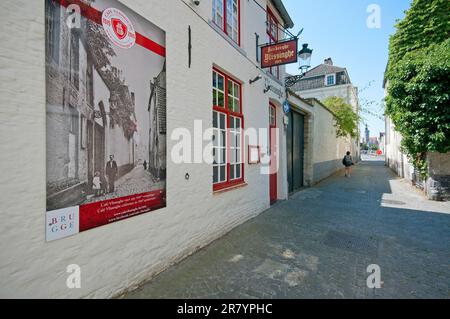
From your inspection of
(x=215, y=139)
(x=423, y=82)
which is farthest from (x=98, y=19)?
(x=423, y=82)

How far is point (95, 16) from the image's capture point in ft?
8.48

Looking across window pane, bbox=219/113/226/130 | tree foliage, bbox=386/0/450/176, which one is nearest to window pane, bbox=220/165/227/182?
window pane, bbox=219/113/226/130

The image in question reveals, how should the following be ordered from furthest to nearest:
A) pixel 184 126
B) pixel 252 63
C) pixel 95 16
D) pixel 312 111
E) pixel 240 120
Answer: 1. pixel 312 111
2. pixel 252 63
3. pixel 240 120
4. pixel 184 126
5. pixel 95 16

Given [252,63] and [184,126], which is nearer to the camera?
[184,126]

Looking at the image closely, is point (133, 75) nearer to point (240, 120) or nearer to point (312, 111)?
point (240, 120)

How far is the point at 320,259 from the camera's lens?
3844 millimetres

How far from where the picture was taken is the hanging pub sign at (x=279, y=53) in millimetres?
5848

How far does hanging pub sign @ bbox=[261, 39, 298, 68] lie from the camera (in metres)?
5.85

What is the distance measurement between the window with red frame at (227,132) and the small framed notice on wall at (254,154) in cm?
34

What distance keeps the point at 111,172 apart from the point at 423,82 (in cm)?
951
